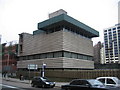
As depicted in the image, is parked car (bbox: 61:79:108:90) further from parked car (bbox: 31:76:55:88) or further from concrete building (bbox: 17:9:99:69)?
concrete building (bbox: 17:9:99:69)

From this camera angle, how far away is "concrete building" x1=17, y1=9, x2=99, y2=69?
142 feet

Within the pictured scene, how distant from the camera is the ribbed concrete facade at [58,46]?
43.2 meters

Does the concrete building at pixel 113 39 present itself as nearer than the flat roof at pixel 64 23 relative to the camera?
No

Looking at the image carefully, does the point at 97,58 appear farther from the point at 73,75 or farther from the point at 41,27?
the point at 73,75

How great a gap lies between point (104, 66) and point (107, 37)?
8429 cm

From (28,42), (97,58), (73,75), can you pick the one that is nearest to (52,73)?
(73,75)

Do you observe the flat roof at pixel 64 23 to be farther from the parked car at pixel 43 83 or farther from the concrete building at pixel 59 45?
the parked car at pixel 43 83

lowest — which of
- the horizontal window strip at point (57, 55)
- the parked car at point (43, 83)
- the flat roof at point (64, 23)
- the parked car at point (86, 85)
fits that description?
the parked car at point (43, 83)

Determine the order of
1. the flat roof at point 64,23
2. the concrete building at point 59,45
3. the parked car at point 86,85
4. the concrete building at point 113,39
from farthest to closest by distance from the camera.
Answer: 1. the concrete building at point 113,39
2. the concrete building at point 59,45
3. the flat roof at point 64,23
4. the parked car at point 86,85

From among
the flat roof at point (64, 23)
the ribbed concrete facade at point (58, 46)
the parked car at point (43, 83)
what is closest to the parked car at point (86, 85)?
the parked car at point (43, 83)

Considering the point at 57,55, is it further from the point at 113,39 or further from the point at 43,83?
the point at 113,39

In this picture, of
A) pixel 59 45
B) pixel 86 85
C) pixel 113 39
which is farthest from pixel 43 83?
pixel 113 39

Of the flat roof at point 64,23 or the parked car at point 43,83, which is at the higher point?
the flat roof at point 64,23

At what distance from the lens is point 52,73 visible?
38.2m
